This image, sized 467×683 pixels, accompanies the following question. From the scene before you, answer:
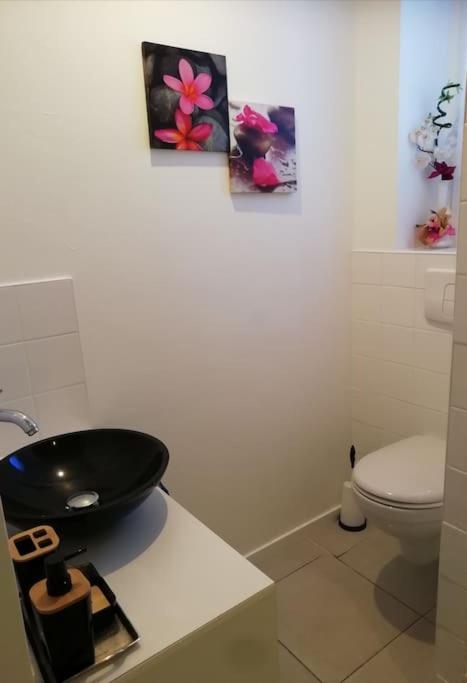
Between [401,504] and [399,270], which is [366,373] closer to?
[399,270]

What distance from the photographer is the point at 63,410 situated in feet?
4.72

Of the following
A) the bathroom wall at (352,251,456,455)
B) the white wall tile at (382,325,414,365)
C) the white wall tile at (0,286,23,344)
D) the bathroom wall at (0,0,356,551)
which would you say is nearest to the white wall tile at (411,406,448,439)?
the bathroom wall at (352,251,456,455)

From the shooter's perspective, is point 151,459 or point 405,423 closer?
point 151,459

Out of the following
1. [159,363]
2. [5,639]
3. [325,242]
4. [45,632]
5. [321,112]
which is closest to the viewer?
[5,639]

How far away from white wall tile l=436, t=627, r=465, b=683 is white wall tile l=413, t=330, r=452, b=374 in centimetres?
91

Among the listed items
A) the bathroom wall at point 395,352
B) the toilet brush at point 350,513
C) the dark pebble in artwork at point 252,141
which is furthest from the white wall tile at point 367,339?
the dark pebble in artwork at point 252,141

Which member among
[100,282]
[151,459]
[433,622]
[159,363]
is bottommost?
[433,622]

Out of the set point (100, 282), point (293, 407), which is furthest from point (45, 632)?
point (293, 407)

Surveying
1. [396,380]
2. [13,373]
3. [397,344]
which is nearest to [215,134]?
[13,373]

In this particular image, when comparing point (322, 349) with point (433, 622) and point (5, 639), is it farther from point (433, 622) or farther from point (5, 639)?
point (5, 639)

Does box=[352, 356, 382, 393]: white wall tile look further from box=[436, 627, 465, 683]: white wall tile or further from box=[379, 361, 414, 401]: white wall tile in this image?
box=[436, 627, 465, 683]: white wall tile

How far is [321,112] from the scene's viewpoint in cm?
188

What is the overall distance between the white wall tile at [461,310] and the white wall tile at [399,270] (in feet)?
2.72

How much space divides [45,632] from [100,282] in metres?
0.98
